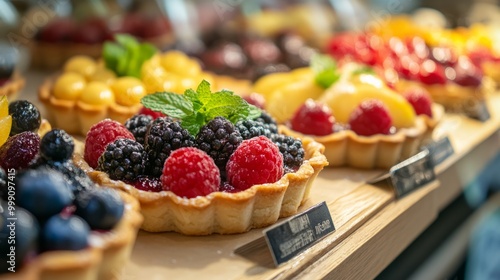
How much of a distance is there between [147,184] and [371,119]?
0.98 m

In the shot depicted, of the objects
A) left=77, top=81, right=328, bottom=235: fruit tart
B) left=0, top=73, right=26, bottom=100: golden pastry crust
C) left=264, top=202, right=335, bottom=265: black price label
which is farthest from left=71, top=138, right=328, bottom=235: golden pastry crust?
left=0, top=73, right=26, bottom=100: golden pastry crust

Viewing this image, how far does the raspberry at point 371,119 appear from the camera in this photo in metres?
2.27

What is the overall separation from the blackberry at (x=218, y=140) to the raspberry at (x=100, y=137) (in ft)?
0.73

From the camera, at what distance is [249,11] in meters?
4.37

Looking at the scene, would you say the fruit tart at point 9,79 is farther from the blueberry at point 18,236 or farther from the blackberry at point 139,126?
the blueberry at point 18,236

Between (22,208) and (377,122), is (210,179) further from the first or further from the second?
(377,122)

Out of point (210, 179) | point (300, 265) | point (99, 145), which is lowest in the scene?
point (300, 265)

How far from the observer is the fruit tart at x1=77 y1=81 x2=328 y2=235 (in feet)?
5.08

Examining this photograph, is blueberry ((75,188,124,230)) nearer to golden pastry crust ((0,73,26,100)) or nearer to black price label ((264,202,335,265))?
black price label ((264,202,335,265))

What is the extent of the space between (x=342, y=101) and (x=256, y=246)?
40.1 inches

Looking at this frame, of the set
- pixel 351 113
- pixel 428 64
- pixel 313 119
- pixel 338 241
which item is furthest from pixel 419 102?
pixel 338 241

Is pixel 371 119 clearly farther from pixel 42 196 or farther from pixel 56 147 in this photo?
pixel 42 196

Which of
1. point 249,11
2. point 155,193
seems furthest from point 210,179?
point 249,11

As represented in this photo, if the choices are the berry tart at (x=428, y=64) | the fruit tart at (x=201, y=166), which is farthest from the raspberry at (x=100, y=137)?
the berry tart at (x=428, y=64)
